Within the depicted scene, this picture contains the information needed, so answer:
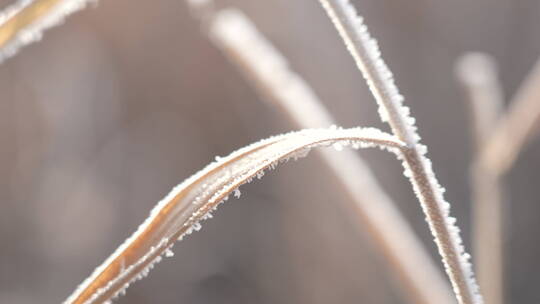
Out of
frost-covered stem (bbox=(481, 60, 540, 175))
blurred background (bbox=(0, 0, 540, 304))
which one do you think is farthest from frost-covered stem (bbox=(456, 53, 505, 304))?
blurred background (bbox=(0, 0, 540, 304))

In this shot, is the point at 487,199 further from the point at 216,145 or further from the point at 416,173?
the point at 216,145

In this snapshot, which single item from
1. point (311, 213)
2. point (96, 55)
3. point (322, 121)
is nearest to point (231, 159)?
point (322, 121)

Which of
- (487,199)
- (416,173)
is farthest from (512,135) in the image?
(416,173)

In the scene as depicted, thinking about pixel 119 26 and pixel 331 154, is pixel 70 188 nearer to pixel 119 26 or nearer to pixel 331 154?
pixel 119 26

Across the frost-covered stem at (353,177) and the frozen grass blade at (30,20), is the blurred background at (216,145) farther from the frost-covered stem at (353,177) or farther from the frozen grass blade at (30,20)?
the frozen grass blade at (30,20)

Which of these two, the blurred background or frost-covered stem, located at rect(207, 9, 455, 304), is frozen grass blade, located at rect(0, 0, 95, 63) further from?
the blurred background
